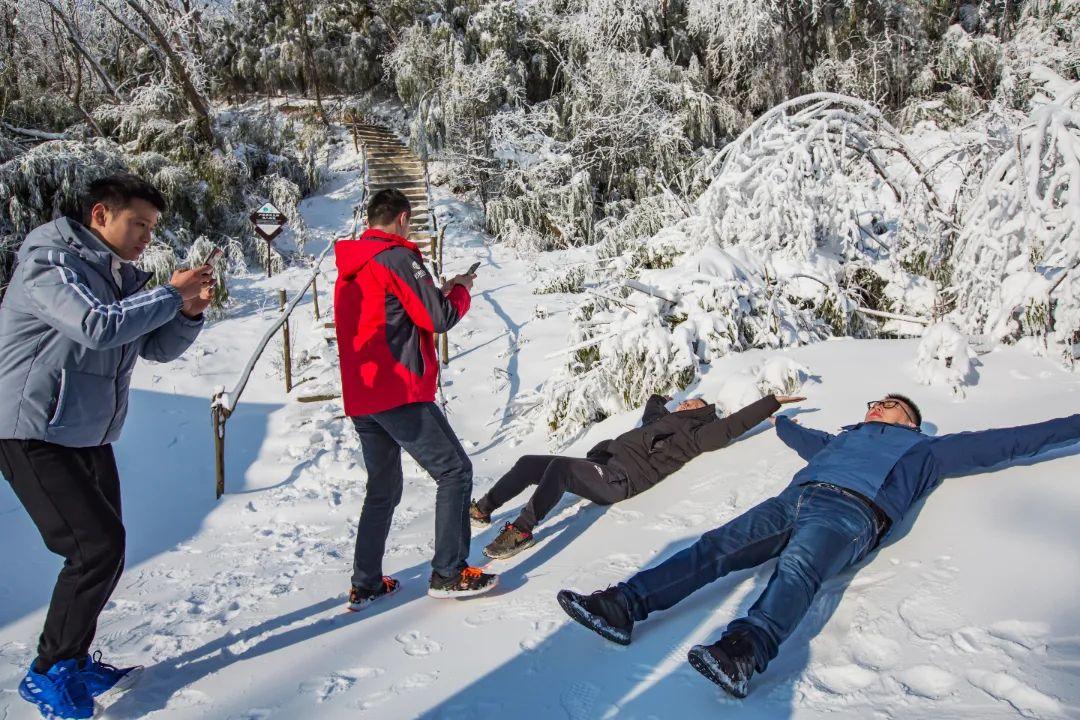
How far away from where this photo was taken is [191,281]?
2070mm

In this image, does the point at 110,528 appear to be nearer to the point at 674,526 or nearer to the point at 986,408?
the point at 674,526

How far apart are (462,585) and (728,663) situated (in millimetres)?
1134

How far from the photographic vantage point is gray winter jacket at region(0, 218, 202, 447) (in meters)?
1.86

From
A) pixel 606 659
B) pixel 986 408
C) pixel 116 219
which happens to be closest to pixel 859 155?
pixel 986 408

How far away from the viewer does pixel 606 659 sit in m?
2.03

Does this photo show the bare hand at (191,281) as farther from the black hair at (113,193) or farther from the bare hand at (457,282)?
the bare hand at (457,282)

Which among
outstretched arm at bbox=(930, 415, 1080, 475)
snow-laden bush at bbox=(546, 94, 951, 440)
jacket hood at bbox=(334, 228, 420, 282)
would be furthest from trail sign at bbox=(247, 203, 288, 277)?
outstretched arm at bbox=(930, 415, 1080, 475)

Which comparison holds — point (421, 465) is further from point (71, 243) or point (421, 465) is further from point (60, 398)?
point (71, 243)

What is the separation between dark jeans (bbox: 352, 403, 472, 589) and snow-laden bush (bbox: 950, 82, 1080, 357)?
12.1 feet

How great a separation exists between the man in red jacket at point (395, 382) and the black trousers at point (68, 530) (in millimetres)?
861

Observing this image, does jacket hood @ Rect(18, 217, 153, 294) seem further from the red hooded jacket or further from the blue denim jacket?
the blue denim jacket

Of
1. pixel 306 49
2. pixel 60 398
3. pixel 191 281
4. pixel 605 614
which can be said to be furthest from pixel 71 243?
pixel 306 49

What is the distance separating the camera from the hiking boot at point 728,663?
1739mm

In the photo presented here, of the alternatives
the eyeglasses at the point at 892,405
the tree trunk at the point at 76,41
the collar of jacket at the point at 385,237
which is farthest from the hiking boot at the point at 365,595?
the tree trunk at the point at 76,41
